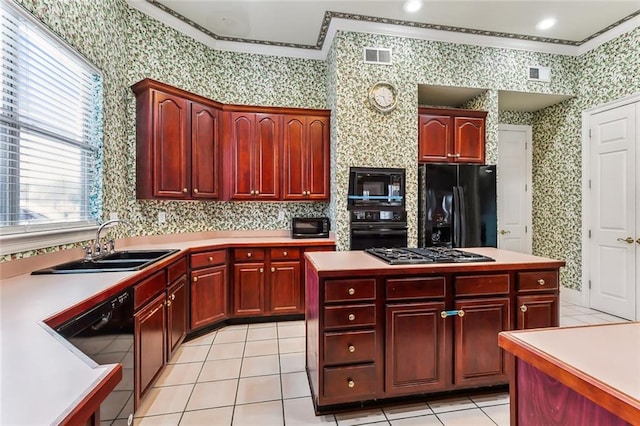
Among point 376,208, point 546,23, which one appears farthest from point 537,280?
point 546,23

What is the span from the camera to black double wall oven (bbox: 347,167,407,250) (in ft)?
11.6

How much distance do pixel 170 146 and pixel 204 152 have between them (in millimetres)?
385

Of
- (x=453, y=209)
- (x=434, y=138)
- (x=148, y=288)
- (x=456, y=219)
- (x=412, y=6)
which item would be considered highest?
(x=412, y=6)

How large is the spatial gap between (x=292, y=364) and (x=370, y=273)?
128cm

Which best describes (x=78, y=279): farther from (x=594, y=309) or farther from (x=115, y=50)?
(x=594, y=309)

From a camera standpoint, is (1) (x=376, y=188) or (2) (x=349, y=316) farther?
(1) (x=376, y=188)

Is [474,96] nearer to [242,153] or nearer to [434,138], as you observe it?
[434,138]

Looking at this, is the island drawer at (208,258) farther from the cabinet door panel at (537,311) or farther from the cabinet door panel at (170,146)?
the cabinet door panel at (537,311)

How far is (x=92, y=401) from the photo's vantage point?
649mm

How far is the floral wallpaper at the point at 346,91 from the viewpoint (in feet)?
10.00

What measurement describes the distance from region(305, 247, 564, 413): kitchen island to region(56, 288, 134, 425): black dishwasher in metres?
1.05

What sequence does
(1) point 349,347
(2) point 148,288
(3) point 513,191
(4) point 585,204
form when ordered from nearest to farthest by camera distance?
(1) point 349,347
(2) point 148,288
(4) point 585,204
(3) point 513,191

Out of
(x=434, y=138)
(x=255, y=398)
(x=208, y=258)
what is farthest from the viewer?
(x=434, y=138)

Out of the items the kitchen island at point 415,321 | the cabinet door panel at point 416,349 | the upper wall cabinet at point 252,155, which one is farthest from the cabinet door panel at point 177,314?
the cabinet door panel at point 416,349
